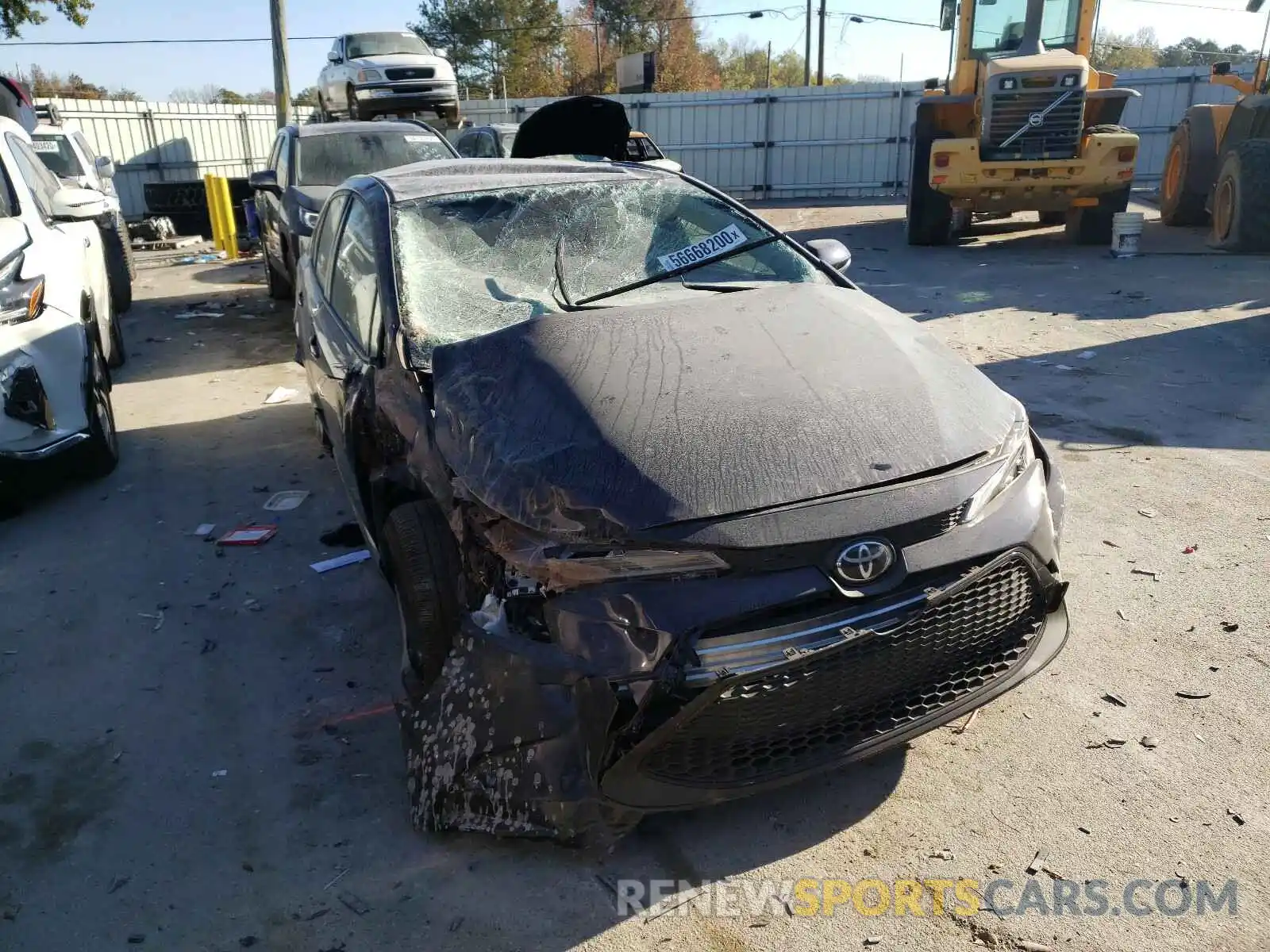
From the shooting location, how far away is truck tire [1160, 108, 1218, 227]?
11.9 metres

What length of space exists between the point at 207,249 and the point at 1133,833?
1512cm

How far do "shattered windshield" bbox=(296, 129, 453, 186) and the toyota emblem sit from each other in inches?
289

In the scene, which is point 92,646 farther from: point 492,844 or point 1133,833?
point 1133,833

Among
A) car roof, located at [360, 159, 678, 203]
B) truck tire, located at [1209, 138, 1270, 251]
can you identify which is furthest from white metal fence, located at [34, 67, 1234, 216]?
car roof, located at [360, 159, 678, 203]

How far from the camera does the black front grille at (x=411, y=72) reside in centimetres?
1577

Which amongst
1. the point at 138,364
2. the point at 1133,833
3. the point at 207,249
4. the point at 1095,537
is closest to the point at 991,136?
the point at 1095,537

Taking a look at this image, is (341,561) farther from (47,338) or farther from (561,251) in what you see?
(47,338)

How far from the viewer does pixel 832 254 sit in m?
4.04

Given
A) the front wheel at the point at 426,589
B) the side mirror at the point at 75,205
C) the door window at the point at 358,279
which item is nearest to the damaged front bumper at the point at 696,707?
the front wheel at the point at 426,589

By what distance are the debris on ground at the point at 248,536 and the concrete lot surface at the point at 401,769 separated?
3.1 inches

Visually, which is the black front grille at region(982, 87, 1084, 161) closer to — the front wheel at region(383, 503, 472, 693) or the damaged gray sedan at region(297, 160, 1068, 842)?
the damaged gray sedan at region(297, 160, 1068, 842)

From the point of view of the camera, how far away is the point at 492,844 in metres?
2.51

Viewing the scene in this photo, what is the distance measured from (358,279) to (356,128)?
595cm

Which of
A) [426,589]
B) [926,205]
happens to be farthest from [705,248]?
[926,205]
